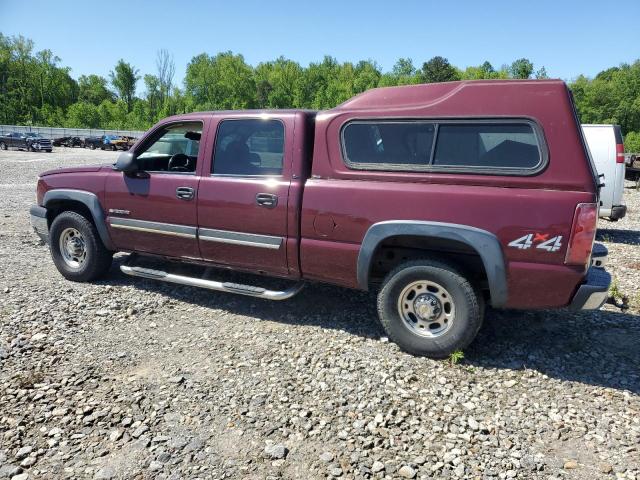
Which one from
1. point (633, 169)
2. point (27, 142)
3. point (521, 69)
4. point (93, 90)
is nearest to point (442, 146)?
point (633, 169)

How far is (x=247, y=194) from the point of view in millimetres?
4395

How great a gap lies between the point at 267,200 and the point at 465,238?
1747 millimetres

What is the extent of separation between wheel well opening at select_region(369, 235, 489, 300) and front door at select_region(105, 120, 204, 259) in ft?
6.39

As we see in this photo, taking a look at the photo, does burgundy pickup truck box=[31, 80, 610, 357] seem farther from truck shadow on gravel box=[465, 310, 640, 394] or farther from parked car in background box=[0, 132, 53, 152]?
parked car in background box=[0, 132, 53, 152]

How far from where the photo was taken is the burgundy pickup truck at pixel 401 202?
3.43 meters

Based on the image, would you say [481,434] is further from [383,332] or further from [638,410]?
[383,332]

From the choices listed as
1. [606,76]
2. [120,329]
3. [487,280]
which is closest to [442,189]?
[487,280]

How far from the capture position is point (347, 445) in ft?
9.38

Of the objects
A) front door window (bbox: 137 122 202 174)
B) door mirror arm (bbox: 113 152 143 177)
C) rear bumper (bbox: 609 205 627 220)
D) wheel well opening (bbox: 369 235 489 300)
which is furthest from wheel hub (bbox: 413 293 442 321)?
rear bumper (bbox: 609 205 627 220)

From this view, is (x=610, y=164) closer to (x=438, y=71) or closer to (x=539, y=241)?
(x=539, y=241)

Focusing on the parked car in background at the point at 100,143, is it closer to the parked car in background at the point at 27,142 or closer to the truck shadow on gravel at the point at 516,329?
the parked car in background at the point at 27,142

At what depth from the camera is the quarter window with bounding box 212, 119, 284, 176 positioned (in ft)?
14.5

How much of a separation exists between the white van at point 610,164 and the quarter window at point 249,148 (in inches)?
271

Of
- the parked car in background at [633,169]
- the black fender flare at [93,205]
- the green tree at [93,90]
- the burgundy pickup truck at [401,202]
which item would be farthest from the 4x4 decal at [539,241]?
the green tree at [93,90]
